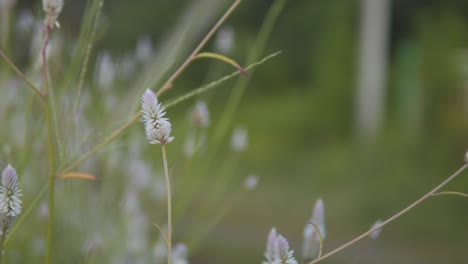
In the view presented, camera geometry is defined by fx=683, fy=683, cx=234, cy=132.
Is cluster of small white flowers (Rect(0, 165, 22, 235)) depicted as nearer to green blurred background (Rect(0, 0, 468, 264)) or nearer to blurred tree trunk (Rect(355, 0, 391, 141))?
green blurred background (Rect(0, 0, 468, 264))

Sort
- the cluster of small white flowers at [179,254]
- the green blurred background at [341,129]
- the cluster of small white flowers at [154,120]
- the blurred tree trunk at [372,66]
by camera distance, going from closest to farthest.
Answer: the cluster of small white flowers at [154,120] → the cluster of small white flowers at [179,254] → the green blurred background at [341,129] → the blurred tree trunk at [372,66]


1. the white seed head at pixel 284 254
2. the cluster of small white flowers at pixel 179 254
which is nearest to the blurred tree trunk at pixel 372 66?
the cluster of small white flowers at pixel 179 254

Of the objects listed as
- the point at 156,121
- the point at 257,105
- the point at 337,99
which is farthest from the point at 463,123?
the point at 156,121

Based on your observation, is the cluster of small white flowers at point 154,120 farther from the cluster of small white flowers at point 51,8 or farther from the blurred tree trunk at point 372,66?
the blurred tree trunk at point 372,66

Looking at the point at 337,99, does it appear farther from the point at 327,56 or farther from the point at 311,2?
the point at 311,2

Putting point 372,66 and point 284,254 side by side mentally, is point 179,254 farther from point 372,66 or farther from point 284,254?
point 372,66
